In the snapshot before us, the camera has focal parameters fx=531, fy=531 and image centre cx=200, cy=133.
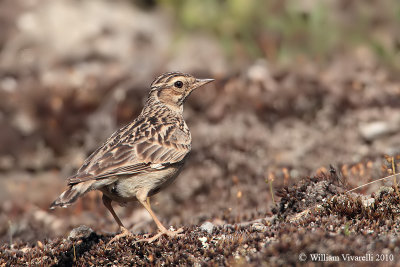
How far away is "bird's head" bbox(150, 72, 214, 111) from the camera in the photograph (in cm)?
914

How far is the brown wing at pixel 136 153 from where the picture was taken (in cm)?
713

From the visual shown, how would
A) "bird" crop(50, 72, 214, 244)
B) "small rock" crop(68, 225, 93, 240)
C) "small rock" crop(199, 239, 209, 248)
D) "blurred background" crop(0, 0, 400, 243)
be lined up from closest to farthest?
"small rock" crop(199, 239, 209, 248) < "bird" crop(50, 72, 214, 244) < "small rock" crop(68, 225, 93, 240) < "blurred background" crop(0, 0, 400, 243)

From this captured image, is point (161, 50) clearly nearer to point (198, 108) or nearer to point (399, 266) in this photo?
point (198, 108)

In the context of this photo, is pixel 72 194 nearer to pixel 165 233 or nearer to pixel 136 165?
pixel 136 165

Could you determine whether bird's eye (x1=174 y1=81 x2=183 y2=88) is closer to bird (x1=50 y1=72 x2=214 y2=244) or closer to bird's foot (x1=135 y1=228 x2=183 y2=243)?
bird (x1=50 y1=72 x2=214 y2=244)

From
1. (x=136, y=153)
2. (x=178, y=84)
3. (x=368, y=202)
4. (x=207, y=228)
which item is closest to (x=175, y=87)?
(x=178, y=84)

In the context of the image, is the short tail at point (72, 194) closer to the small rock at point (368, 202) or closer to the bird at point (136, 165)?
the bird at point (136, 165)

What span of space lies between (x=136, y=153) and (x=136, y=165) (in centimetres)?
24

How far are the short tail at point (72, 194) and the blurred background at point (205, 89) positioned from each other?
4.01 metres

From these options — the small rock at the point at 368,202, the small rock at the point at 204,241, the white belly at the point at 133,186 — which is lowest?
the small rock at the point at 204,241

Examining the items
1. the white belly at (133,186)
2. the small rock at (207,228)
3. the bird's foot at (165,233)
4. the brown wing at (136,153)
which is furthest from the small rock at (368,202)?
the white belly at (133,186)

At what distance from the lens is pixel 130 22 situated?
17141 mm

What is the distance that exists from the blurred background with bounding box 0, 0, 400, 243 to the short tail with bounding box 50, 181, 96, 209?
13.1 feet

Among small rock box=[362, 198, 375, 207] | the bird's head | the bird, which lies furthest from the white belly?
small rock box=[362, 198, 375, 207]
